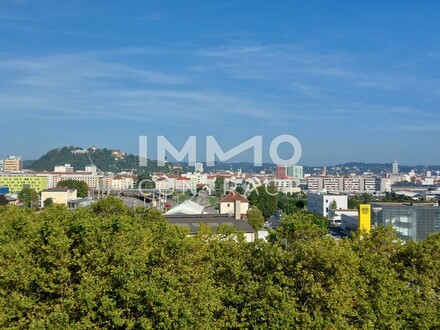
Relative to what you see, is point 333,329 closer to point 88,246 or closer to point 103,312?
point 103,312

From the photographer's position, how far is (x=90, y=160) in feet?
465

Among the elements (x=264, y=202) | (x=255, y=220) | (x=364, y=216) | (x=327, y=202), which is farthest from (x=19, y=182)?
(x=364, y=216)

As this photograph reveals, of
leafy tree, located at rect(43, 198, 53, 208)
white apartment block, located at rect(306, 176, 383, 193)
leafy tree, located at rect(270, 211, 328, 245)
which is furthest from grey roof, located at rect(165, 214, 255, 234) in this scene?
white apartment block, located at rect(306, 176, 383, 193)

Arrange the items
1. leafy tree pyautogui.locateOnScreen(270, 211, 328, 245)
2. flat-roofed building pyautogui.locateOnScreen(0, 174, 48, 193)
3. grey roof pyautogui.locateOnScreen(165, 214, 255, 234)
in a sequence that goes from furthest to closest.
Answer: flat-roofed building pyautogui.locateOnScreen(0, 174, 48, 193)
grey roof pyautogui.locateOnScreen(165, 214, 255, 234)
leafy tree pyautogui.locateOnScreen(270, 211, 328, 245)

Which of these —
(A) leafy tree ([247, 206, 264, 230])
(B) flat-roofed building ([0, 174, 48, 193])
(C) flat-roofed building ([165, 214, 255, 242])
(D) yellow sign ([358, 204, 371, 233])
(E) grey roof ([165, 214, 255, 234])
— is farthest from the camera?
(B) flat-roofed building ([0, 174, 48, 193])

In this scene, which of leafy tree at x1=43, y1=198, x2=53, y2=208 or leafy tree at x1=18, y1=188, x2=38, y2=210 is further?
leafy tree at x1=18, y1=188, x2=38, y2=210

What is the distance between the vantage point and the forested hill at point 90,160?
144 metres

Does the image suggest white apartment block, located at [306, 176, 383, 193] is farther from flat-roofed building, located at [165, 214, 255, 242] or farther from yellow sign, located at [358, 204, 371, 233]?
flat-roofed building, located at [165, 214, 255, 242]

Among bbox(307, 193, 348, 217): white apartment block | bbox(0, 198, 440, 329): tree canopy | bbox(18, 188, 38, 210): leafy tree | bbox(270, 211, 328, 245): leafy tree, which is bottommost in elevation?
bbox(307, 193, 348, 217): white apartment block

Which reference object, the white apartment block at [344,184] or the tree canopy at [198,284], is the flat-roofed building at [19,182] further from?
the tree canopy at [198,284]

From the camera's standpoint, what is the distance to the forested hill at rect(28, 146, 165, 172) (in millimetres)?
144000

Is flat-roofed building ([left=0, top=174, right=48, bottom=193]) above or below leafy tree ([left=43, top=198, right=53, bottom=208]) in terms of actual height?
above

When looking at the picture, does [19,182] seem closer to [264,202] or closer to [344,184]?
[264,202]

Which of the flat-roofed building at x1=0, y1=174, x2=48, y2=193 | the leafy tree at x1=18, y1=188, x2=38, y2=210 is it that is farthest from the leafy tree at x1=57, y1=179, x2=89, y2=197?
the flat-roofed building at x1=0, y1=174, x2=48, y2=193
